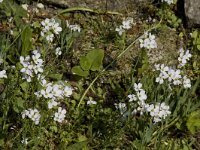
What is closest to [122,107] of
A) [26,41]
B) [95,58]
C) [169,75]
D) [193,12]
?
[169,75]

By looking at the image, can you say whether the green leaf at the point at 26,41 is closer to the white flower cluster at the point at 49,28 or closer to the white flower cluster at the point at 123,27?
the white flower cluster at the point at 49,28

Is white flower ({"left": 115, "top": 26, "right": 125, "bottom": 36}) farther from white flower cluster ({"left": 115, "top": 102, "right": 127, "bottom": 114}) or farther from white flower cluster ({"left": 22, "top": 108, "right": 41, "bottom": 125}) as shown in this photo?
white flower cluster ({"left": 22, "top": 108, "right": 41, "bottom": 125})

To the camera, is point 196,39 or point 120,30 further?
point 196,39

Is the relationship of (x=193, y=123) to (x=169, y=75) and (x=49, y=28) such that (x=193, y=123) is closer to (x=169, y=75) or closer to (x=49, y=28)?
(x=169, y=75)

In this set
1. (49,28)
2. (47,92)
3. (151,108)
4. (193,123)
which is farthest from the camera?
(49,28)

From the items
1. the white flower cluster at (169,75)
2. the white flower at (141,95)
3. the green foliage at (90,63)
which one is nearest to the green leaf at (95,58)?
the green foliage at (90,63)

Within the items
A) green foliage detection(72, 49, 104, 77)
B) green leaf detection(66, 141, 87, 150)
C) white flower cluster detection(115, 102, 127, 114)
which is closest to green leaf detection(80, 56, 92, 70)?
green foliage detection(72, 49, 104, 77)

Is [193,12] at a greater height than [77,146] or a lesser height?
greater
